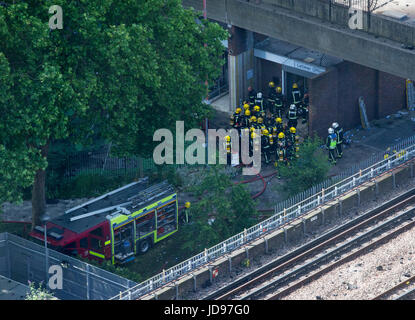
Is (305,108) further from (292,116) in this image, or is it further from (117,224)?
(117,224)

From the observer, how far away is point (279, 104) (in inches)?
1957

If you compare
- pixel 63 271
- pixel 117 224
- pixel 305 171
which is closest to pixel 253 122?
pixel 305 171

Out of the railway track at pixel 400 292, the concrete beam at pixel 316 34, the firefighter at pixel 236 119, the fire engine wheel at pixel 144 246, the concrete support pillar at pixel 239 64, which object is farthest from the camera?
the concrete support pillar at pixel 239 64

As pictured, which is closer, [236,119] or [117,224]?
[117,224]

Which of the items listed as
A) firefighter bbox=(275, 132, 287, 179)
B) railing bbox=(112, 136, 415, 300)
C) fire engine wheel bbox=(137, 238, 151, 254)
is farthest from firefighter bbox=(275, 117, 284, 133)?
fire engine wheel bbox=(137, 238, 151, 254)

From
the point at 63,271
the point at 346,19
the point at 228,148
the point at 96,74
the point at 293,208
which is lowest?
the point at 63,271

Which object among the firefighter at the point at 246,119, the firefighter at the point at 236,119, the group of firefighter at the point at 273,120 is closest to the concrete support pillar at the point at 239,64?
the group of firefighter at the point at 273,120

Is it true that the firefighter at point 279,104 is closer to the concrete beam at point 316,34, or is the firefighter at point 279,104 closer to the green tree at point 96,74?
the concrete beam at point 316,34

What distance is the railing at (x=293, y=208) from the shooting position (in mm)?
37594

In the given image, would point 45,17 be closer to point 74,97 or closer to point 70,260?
point 74,97

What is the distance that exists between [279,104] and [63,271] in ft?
49.3

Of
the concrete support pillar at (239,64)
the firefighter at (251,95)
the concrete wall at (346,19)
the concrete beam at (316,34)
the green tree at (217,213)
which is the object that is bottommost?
the green tree at (217,213)

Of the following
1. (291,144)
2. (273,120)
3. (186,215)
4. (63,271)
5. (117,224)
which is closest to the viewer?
(63,271)

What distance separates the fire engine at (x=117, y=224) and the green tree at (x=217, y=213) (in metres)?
1.15
